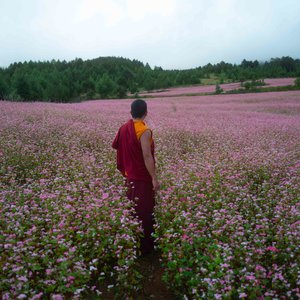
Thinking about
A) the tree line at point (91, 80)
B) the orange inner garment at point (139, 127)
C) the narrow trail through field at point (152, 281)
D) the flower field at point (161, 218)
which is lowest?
the narrow trail through field at point (152, 281)

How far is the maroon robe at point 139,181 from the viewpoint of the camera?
4695 millimetres

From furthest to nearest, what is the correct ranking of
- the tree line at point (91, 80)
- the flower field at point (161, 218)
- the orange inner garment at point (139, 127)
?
the tree line at point (91, 80), the orange inner garment at point (139, 127), the flower field at point (161, 218)

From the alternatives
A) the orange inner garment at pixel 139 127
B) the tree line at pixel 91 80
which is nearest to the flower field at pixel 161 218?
the orange inner garment at pixel 139 127

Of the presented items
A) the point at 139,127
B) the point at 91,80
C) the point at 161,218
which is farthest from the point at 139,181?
the point at 91,80

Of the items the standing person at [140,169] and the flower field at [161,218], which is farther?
the standing person at [140,169]

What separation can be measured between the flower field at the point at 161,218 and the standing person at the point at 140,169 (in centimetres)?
23

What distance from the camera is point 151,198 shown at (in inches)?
190

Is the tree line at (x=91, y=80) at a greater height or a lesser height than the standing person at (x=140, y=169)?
greater

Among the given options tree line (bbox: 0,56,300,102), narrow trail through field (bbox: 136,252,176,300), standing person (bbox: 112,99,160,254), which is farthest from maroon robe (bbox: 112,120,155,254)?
tree line (bbox: 0,56,300,102)

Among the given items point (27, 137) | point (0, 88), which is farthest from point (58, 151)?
point (0, 88)

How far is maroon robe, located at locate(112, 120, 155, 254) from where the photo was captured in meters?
4.70

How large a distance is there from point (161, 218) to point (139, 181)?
25.1 inches

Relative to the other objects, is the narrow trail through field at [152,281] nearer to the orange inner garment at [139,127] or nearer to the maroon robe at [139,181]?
the maroon robe at [139,181]

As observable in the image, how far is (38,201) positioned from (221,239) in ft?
9.45
